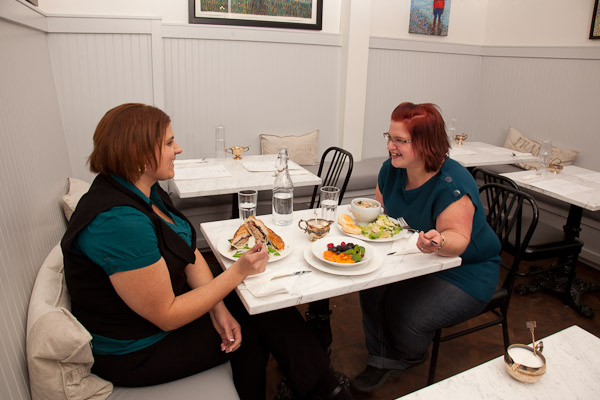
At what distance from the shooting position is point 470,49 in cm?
449

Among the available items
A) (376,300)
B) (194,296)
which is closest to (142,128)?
(194,296)

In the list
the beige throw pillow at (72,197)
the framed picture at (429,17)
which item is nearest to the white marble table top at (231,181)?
the beige throw pillow at (72,197)

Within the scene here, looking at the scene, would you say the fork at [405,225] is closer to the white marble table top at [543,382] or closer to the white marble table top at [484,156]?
the white marble table top at [543,382]

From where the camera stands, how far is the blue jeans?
68.4 inches

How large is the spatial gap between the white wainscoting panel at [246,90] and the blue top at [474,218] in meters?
2.18

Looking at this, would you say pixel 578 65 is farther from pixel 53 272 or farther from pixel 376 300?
pixel 53 272

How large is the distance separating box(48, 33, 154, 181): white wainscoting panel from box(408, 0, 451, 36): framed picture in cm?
255

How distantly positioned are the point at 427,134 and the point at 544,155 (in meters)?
1.74

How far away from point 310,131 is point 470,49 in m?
2.02

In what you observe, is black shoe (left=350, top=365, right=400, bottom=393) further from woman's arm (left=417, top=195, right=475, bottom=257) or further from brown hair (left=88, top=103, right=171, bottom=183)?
brown hair (left=88, top=103, right=171, bottom=183)

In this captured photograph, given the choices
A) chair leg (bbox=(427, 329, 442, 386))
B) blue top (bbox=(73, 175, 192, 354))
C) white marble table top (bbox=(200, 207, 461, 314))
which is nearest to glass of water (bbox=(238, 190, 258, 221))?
white marble table top (bbox=(200, 207, 461, 314))

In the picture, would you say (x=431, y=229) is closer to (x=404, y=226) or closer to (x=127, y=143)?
(x=404, y=226)

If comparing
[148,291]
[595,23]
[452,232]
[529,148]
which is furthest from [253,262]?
[595,23]

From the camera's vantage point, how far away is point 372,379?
191 centimetres
